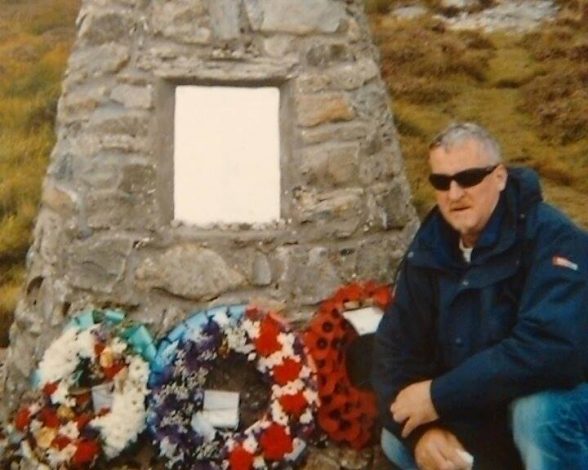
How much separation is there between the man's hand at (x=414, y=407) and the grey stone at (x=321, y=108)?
131 cm

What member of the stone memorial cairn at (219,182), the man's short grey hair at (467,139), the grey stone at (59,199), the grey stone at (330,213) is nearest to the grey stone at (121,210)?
the stone memorial cairn at (219,182)

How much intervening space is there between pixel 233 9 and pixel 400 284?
4.50 feet

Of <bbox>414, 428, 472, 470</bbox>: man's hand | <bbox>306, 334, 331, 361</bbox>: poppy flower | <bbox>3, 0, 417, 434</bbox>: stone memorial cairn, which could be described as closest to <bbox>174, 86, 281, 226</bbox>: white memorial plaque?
<bbox>3, 0, 417, 434</bbox>: stone memorial cairn

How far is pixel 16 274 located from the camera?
16.1ft

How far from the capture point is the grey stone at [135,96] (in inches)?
150

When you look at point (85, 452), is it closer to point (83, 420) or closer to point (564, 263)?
point (83, 420)

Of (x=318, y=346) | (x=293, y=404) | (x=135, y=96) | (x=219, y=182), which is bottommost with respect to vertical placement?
(x=293, y=404)

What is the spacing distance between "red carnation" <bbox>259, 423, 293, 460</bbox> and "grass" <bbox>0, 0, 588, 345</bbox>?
55.2 inches

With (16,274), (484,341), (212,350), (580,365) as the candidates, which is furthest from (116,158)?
(580,365)

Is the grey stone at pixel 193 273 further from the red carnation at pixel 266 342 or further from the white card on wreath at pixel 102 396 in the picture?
the white card on wreath at pixel 102 396

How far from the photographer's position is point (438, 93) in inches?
181

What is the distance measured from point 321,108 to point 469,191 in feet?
3.66

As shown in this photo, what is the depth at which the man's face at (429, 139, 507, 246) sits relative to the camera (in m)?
2.91

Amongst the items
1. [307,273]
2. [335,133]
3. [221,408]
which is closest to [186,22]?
[335,133]
